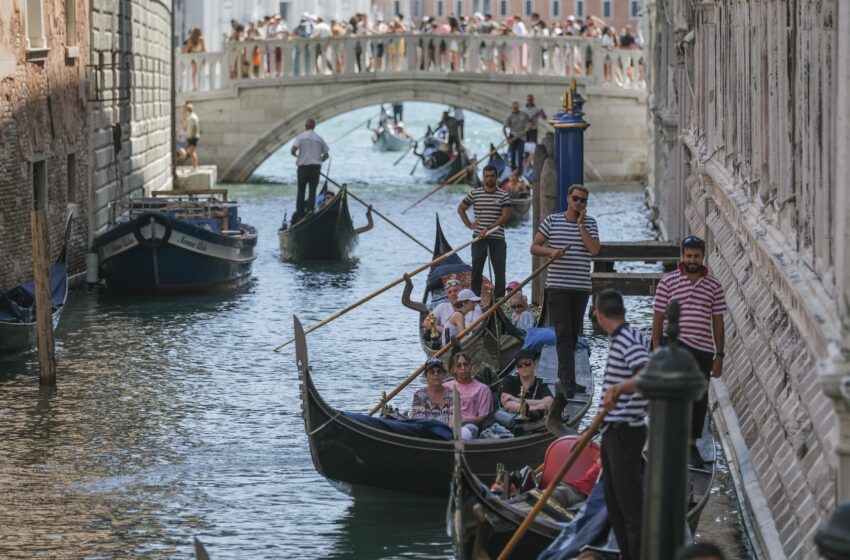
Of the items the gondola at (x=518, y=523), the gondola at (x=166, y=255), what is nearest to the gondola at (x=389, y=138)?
the gondola at (x=166, y=255)

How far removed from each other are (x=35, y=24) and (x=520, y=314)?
15.3ft

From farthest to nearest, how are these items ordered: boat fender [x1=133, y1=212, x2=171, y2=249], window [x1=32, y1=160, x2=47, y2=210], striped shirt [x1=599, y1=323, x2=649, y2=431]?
boat fender [x1=133, y1=212, x2=171, y2=249] → window [x1=32, y1=160, x2=47, y2=210] → striped shirt [x1=599, y1=323, x2=649, y2=431]

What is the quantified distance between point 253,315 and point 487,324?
356 cm

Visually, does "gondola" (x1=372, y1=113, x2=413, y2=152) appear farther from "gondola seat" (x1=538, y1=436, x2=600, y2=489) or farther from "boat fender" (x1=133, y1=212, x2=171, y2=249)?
"gondola seat" (x1=538, y1=436, x2=600, y2=489)

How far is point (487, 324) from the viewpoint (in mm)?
8938

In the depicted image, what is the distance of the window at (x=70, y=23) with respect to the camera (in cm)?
1343

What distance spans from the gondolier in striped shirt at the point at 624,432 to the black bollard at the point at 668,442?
3.57 ft

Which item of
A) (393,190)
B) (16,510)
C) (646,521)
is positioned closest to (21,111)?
(16,510)

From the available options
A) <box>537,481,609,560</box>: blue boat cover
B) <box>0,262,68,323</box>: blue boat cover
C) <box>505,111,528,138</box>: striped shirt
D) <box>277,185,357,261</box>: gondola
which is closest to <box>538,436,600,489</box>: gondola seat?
<box>537,481,609,560</box>: blue boat cover

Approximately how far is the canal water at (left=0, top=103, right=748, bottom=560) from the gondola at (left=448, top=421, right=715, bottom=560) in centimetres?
83

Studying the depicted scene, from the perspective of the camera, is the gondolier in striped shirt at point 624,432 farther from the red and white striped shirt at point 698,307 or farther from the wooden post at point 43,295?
the wooden post at point 43,295

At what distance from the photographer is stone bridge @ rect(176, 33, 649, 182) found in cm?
2295

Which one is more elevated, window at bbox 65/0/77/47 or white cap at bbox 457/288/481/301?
window at bbox 65/0/77/47

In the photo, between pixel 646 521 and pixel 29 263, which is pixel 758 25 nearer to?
pixel 646 521
